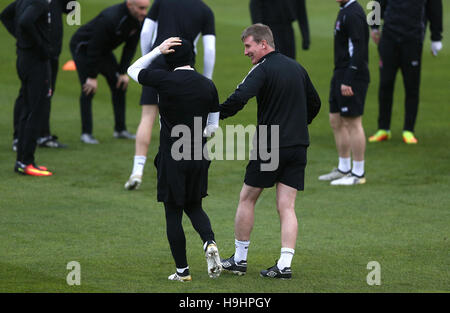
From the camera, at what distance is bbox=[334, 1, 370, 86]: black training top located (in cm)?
933

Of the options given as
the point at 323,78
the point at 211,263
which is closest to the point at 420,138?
the point at 323,78

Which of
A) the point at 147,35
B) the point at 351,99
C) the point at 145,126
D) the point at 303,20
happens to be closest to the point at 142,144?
the point at 145,126

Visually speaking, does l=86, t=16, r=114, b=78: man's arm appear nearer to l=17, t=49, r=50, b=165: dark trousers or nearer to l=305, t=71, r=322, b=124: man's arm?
l=17, t=49, r=50, b=165: dark trousers

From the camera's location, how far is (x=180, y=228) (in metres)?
6.07

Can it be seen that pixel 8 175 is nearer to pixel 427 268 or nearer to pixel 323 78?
pixel 427 268

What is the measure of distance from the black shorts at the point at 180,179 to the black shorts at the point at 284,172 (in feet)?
1.22

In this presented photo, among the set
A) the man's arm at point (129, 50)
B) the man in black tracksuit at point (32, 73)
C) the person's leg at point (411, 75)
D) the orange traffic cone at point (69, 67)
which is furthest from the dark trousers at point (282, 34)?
the orange traffic cone at point (69, 67)

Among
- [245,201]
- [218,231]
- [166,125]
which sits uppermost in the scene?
[166,125]

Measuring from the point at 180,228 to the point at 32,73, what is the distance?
14.5 ft

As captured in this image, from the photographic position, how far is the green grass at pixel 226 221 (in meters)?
6.17

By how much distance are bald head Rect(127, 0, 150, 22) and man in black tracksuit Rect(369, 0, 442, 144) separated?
11.3ft

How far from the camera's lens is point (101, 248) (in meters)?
7.09

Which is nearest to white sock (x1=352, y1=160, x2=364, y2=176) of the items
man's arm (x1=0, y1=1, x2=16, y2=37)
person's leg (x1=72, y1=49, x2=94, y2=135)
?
person's leg (x1=72, y1=49, x2=94, y2=135)
